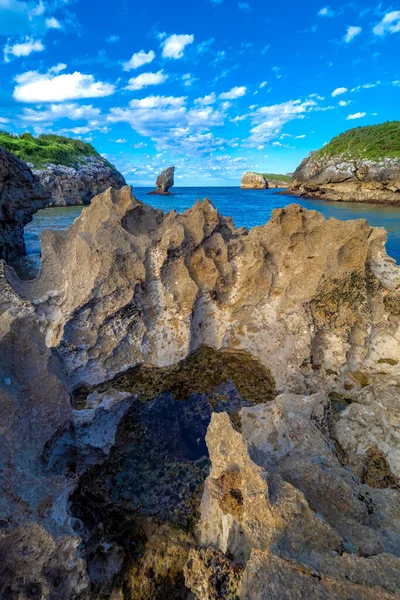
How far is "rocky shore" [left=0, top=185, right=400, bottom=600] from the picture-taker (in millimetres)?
3512

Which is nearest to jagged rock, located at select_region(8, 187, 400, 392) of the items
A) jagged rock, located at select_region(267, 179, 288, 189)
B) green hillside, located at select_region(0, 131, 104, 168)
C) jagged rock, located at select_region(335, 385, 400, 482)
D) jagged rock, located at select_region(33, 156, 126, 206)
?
jagged rock, located at select_region(335, 385, 400, 482)

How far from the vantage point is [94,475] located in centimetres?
570

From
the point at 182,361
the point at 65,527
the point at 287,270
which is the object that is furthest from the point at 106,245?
the point at 65,527

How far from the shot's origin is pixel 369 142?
69250 mm

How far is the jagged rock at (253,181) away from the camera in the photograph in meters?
160

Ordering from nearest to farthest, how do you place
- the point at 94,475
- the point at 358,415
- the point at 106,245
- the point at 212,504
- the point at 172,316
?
the point at 212,504, the point at 94,475, the point at 358,415, the point at 106,245, the point at 172,316

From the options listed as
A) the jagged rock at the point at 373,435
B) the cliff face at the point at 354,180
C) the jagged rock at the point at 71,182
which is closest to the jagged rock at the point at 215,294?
the jagged rock at the point at 373,435

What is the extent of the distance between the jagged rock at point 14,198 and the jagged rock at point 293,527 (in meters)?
19.1

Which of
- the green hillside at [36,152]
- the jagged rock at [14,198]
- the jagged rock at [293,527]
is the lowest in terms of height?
the jagged rock at [293,527]

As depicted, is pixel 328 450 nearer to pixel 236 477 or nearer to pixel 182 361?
pixel 236 477

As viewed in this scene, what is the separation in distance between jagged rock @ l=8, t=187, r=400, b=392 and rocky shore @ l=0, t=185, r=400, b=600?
5cm

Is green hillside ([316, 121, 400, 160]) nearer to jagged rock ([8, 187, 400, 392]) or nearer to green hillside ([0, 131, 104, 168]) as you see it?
green hillside ([0, 131, 104, 168])

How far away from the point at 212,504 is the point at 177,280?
6049 millimetres

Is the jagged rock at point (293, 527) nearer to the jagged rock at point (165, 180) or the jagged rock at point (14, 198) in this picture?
the jagged rock at point (14, 198)
